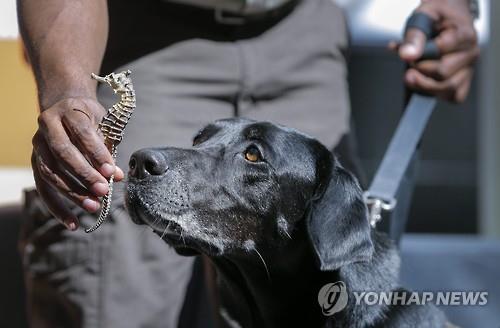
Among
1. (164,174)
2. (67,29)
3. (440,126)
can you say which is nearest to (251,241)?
(164,174)

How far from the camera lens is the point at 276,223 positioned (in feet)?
7.43

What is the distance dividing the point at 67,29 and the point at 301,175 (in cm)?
64

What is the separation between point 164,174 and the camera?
2.07 m

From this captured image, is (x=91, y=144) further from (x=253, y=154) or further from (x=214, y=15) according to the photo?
(x=214, y=15)

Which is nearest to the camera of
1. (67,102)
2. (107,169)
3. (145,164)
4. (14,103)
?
(107,169)

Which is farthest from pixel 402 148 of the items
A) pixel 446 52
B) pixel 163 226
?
pixel 163 226

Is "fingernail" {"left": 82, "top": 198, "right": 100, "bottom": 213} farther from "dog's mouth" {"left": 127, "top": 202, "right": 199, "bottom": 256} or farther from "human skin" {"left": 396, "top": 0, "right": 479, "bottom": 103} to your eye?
"human skin" {"left": 396, "top": 0, "right": 479, "bottom": 103}

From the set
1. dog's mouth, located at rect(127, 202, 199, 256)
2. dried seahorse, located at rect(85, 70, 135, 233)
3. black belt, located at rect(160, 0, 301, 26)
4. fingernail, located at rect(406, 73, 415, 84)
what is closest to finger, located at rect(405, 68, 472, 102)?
fingernail, located at rect(406, 73, 415, 84)

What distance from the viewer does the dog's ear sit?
7.11 ft

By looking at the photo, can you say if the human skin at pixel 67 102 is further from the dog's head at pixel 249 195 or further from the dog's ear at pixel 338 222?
the dog's ear at pixel 338 222

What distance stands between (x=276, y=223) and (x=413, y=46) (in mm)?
764

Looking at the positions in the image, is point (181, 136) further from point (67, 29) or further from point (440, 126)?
point (440, 126)

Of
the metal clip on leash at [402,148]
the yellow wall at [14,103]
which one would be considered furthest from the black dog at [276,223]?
the yellow wall at [14,103]

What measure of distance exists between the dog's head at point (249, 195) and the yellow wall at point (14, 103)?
1313 mm
